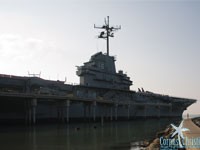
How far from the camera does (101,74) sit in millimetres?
63531

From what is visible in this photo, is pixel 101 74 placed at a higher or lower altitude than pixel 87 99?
higher

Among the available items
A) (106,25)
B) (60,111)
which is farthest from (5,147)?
(106,25)

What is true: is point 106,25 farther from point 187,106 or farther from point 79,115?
point 187,106

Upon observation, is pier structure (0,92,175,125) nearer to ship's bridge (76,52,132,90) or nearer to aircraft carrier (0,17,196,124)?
A: aircraft carrier (0,17,196,124)

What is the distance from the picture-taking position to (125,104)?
208 feet

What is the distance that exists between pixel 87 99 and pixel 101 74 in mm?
13393

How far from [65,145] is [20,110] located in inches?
954

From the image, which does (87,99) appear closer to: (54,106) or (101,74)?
(54,106)

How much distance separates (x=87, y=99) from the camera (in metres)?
51.1

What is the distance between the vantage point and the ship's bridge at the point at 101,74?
6047 cm

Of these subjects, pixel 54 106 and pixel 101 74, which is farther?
pixel 101 74

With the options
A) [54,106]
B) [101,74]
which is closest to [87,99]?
[54,106]

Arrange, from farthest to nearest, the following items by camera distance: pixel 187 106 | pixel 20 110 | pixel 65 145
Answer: pixel 187 106 → pixel 20 110 → pixel 65 145

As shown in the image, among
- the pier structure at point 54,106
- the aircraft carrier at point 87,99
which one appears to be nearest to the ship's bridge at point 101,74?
the aircraft carrier at point 87,99
